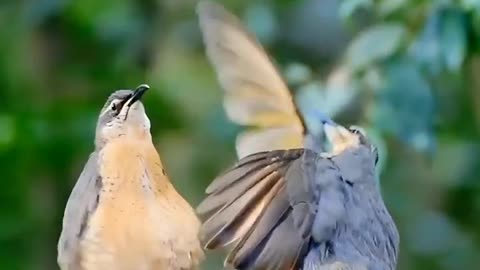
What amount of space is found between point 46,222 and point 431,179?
1246 millimetres

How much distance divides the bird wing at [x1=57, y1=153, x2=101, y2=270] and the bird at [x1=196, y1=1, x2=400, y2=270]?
24cm

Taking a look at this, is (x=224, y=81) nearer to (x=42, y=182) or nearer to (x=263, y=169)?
(x=263, y=169)

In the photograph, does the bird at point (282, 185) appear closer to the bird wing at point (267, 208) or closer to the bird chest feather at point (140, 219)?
the bird wing at point (267, 208)

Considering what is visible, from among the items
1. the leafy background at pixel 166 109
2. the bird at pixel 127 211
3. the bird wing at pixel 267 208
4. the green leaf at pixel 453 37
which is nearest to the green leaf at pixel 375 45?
the green leaf at pixel 453 37

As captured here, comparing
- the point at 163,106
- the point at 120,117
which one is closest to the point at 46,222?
the point at 163,106

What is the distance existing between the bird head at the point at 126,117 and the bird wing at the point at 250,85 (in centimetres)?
23

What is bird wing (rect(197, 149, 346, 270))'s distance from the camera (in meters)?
2.36

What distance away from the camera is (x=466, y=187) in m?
4.26

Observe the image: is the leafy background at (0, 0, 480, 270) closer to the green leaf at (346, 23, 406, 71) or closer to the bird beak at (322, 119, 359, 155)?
the green leaf at (346, 23, 406, 71)

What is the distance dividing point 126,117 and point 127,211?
16cm

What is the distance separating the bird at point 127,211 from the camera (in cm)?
207

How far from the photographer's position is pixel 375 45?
10.8 ft

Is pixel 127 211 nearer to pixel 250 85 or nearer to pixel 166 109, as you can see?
pixel 250 85

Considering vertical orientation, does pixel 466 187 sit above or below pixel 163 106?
below
